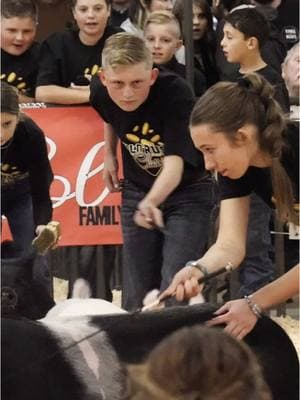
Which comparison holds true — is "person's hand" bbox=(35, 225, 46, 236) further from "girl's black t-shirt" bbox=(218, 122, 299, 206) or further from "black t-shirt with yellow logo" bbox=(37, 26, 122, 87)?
"girl's black t-shirt" bbox=(218, 122, 299, 206)

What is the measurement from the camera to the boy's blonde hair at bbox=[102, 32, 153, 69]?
15.5 feet

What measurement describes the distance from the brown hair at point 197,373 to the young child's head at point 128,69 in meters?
2.72

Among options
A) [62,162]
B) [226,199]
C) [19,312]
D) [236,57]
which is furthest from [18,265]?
[236,57]

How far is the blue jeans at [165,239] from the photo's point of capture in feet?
15.6

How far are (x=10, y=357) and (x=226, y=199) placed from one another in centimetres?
84

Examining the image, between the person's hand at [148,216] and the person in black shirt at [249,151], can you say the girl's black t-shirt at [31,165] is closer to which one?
the person's hand at [148,216]

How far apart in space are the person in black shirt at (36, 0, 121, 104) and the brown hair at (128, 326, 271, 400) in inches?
135

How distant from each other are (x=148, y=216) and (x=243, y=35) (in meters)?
1.31

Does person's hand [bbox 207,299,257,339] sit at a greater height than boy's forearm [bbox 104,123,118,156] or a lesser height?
lesser

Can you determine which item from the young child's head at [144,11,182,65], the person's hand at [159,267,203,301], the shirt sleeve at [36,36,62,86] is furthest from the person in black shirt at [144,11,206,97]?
the person's hand at [159,267,203,301]

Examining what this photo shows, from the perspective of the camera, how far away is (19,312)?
370 centimetres

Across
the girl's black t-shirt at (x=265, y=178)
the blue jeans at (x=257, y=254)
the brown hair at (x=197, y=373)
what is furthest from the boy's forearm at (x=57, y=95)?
the brown hair at (x=197, y=373)

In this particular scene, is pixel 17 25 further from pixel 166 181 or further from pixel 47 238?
pixel 166 181

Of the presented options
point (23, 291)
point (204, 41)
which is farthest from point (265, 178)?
point (204, 41)
